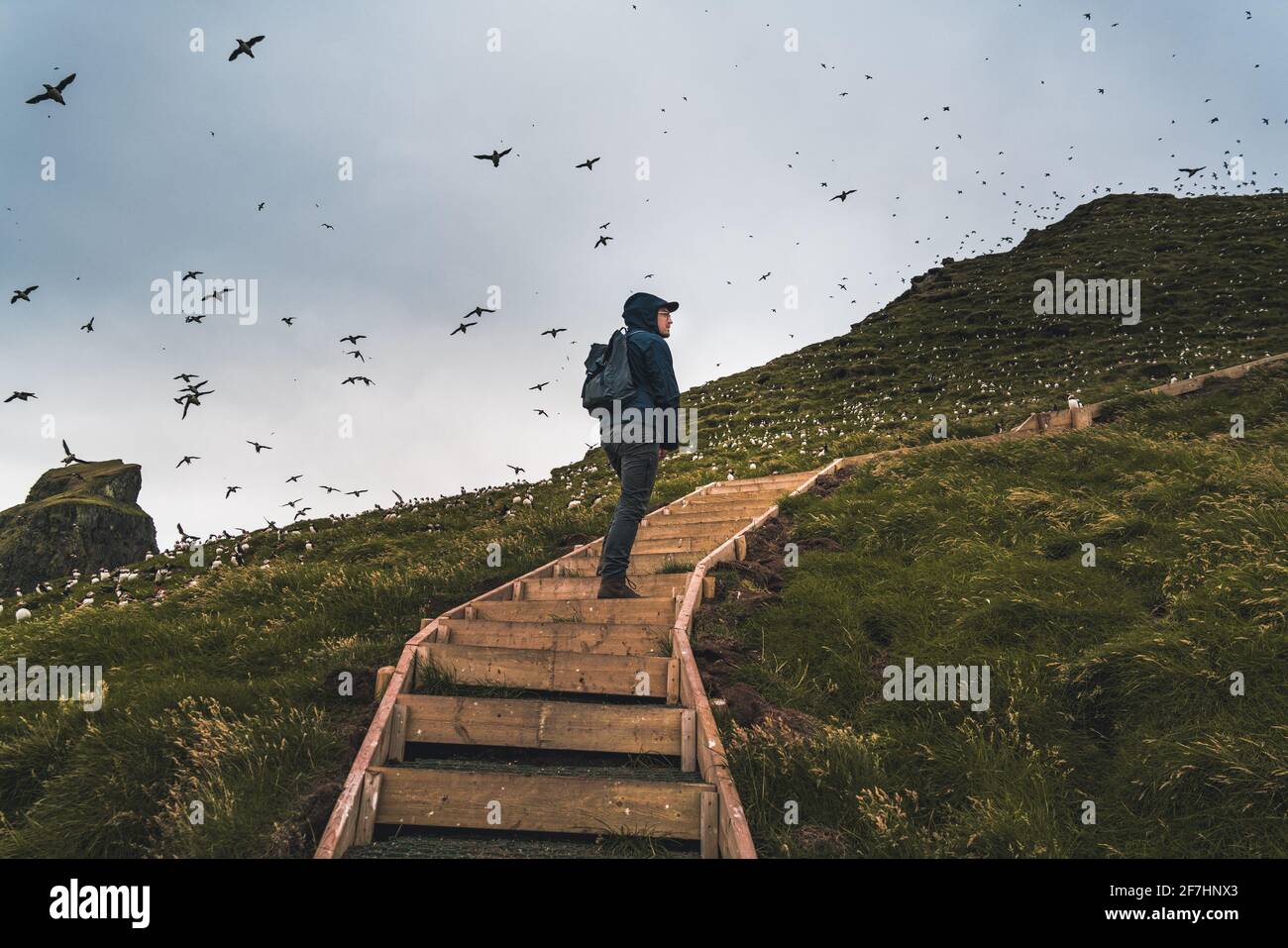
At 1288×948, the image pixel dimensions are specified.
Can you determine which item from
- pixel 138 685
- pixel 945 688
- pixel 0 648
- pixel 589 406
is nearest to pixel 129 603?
pixel 0 648

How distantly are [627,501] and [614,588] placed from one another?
1.03 metres

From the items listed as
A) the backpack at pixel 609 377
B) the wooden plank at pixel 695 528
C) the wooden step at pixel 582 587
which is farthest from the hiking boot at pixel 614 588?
the wooden plank at pixel 695 528

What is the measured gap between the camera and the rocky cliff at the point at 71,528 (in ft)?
101

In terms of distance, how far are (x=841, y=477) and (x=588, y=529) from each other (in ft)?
16.9

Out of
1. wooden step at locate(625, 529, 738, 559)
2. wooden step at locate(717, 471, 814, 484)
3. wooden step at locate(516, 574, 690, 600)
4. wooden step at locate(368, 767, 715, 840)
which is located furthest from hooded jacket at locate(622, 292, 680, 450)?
wooden step at locate(717, 471, 814, 484)

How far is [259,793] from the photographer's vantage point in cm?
505

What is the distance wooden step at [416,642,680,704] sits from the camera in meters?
6.36

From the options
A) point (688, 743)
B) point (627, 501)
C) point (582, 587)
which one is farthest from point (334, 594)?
point (688, 743)

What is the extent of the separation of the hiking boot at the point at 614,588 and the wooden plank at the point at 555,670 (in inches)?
66.2

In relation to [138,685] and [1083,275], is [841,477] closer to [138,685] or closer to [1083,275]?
[138,685]

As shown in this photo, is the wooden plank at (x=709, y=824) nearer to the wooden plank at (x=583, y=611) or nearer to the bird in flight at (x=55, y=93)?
the wooden plank at (x=583, y=611)

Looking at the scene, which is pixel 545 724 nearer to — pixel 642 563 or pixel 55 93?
pixel 642 563

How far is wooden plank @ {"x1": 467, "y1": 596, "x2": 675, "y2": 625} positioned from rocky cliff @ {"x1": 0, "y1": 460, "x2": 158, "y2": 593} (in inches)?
1209

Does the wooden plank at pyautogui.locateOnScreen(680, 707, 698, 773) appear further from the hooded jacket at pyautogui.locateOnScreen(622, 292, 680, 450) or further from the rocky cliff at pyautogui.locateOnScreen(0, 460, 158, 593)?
the rocky cliff at pyautogui.locateOnScreen(0, 460, 158, 593)
